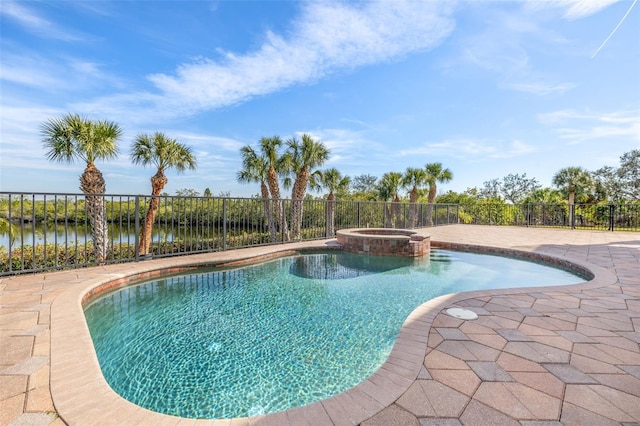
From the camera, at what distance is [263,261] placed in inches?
237

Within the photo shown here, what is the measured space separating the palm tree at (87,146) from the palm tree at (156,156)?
206 cm

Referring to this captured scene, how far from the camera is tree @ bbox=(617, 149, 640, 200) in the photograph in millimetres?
22609

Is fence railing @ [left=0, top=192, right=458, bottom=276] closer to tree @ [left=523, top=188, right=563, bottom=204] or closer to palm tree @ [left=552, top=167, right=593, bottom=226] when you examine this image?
tree @ [left=523, top=188, right=563, bottom=204]

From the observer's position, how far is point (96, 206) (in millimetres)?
6871

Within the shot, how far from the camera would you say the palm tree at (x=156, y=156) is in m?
9.52

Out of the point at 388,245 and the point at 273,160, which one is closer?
the point at 388,245

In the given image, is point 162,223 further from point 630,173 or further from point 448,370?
point 630,173

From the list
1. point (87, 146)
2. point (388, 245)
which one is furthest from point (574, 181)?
point (87, 146)

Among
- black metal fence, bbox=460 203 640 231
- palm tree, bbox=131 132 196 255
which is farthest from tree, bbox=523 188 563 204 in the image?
palm tree, bbox=131 132 196 255

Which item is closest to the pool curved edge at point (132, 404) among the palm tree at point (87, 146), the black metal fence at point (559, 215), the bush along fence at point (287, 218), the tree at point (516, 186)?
the bush along fence at point (287, 218)

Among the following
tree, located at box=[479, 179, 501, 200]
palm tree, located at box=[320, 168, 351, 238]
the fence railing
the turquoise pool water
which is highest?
tree, located at box=[479, 179, 501, 200]

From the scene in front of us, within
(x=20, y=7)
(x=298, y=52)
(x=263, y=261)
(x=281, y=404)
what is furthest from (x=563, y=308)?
(x=20, y=7)

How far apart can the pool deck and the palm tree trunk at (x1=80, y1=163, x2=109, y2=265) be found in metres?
4.16

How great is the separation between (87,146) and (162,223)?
17.4ft
